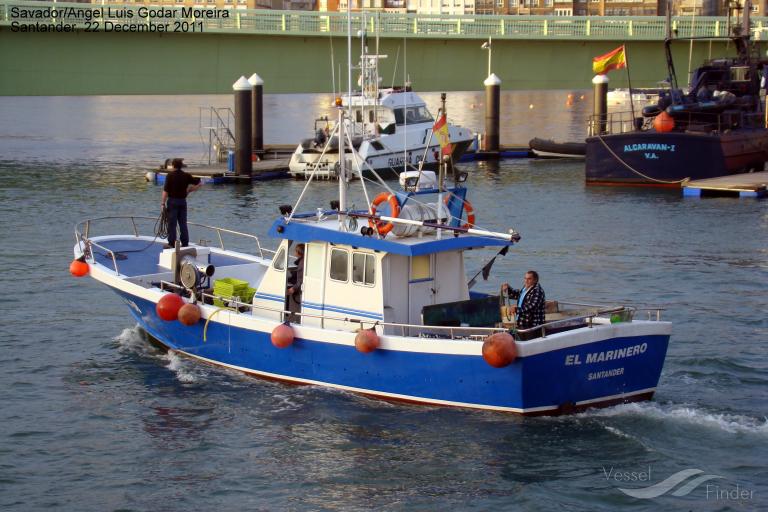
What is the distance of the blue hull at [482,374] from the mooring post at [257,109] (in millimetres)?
29832

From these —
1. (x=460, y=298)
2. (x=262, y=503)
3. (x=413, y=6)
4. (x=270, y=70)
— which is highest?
(x=413, y=6)

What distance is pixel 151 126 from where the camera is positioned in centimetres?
8962

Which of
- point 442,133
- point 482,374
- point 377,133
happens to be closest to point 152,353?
point 442,133

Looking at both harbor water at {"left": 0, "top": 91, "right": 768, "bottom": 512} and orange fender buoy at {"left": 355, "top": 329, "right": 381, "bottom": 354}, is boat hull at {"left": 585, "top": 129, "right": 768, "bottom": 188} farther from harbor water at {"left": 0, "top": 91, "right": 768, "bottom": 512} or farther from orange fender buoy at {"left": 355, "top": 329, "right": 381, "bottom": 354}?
orange fender buoy at {"left": 355, "top": 329, "right": 381, "bottom": 354}

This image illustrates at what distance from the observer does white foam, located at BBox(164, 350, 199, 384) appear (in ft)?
66.5

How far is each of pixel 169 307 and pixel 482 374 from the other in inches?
221

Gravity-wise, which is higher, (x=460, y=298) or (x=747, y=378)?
(x=460, y=298)

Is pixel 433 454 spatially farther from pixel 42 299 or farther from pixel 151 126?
pixel 151 126

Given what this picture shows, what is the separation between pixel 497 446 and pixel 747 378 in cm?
518

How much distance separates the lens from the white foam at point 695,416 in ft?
57.6

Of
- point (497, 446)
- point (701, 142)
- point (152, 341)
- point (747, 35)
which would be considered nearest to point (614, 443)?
point (497, 446)

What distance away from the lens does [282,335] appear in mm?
18672

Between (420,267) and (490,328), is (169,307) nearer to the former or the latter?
(420,267)

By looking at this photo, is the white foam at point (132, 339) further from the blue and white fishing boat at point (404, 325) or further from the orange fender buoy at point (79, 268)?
the orange fender buoy at point (79, 268)
